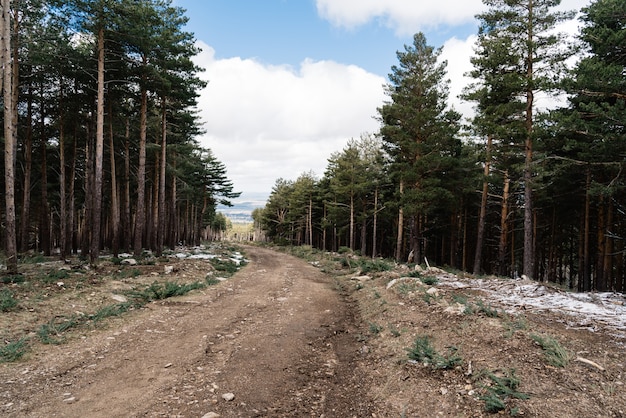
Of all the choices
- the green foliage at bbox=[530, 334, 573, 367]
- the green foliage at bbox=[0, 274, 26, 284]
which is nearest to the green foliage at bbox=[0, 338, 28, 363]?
the green foliage at bbox=[0, 274, 26, 284]

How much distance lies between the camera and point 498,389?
422cm

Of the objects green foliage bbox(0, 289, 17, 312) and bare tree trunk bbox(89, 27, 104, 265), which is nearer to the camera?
green foliage bbox(0, 289, 17, 312)

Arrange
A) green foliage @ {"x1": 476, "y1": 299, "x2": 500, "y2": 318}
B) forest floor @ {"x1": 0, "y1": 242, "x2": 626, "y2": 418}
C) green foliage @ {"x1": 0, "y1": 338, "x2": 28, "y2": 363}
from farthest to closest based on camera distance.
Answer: green foliage @ {"x1": 476, "y1": 299, "x2": 500, "y2": 318}
green foliage @ {"x1": 0, "y1": 338, "x2": 28, "y2": 363}
forest floor @ {"x1": 0, "y1": 242, "x2": 626, "y2": 418}

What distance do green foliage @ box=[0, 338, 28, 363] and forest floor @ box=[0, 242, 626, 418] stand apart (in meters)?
0.02

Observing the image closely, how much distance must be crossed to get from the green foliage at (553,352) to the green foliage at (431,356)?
4.12ft

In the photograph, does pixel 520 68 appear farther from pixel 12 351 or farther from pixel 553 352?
pixel 12 351

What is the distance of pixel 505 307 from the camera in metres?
7.78

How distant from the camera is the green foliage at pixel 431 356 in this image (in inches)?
204

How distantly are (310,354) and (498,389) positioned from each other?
11.4 feet

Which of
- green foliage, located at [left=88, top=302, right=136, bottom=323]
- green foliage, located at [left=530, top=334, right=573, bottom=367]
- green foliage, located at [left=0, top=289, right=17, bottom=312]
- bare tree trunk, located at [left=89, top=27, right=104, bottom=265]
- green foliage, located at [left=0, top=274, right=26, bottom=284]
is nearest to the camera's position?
green foliage, located at [left=530, top=334, right=573, bottom=367]

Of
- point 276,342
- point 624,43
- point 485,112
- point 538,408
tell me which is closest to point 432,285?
point 276,342

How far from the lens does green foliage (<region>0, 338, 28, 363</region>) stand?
5574mm

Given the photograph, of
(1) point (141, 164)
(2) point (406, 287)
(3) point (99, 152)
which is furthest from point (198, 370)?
(1) point (141, 164)

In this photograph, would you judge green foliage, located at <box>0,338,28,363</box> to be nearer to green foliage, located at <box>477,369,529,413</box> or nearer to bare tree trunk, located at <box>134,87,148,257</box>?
green foliage, located at <box>477,369,529,413</box>
